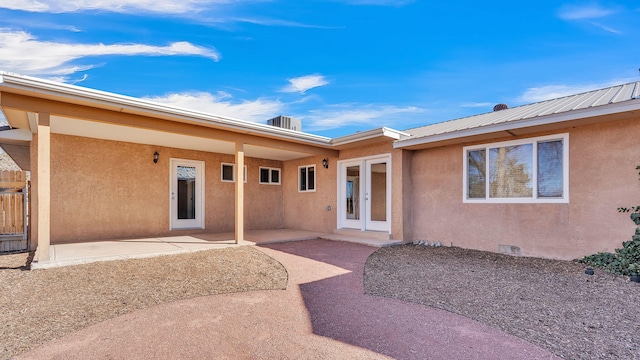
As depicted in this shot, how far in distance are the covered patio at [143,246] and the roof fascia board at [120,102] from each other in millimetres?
2728

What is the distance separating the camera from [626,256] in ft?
16.8

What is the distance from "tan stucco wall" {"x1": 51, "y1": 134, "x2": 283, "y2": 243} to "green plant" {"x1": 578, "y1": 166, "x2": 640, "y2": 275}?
9442mm

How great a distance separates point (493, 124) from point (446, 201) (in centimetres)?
220

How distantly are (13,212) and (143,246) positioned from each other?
3045 mm

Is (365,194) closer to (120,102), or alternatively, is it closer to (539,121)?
(539,121)

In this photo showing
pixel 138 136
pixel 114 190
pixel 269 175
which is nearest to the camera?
pixel 138 136

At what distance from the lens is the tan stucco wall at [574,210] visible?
17.4ft

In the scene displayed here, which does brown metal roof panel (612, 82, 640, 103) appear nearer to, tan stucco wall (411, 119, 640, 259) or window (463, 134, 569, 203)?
tan stucco wall (411, 119, 640, 259)

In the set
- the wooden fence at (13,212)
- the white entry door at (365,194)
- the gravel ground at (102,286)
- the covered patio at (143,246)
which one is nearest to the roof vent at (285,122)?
the white entry door at (365,194)

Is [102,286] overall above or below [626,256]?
below

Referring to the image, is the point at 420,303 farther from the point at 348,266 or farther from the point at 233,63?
the point at 233,63

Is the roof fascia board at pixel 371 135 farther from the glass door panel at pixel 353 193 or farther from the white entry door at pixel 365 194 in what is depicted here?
the glass door panel at pixel 353 193

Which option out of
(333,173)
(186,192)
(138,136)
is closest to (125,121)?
(138,136)

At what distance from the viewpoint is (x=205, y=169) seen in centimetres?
1001
